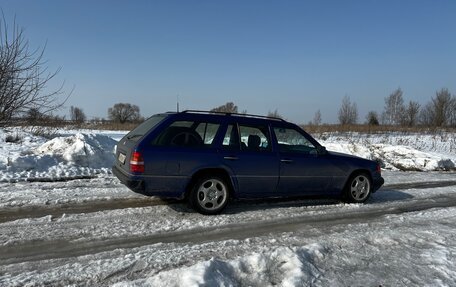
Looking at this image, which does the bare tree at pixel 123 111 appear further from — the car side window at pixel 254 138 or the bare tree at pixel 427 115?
the car side window at pixel 254 138

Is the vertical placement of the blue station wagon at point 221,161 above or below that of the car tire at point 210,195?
above

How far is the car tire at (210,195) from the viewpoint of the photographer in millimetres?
6402

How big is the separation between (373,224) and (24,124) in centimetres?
1090

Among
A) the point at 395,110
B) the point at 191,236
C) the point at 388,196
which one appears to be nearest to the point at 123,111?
the point at 395,110

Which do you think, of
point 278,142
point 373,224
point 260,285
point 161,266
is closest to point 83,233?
point 161,266

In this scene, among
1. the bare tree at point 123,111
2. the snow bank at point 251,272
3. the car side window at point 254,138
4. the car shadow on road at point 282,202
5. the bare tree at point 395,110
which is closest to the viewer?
the snow bank at point 251,272

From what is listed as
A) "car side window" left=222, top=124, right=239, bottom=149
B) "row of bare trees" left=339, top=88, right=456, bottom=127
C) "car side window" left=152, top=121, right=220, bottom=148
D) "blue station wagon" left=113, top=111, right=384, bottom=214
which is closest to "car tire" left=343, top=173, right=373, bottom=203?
"blue station wagon" left=113, top=111, right=384, bottom=214

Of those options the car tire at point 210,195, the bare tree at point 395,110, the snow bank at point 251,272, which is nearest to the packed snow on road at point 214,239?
the snow bank at point 251,272

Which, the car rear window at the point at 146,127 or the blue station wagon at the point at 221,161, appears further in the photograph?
the car rear window at the point at 146,127

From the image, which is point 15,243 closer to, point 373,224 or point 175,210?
point 175,210

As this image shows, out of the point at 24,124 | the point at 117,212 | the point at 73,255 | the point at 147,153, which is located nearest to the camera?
the point at 73,255

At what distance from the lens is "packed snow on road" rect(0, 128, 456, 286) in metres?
4.00

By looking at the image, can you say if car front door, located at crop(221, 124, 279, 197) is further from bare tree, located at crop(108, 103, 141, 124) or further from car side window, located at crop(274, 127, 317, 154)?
bare tree, located at crop(108, 103, 141, 124)

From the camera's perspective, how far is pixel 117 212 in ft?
21.3
